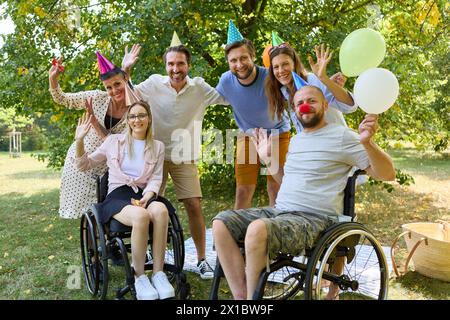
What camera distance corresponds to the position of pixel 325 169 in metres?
2.20

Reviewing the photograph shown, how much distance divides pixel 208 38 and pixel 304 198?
9.94 ft

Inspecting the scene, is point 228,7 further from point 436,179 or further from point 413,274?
point 436,179

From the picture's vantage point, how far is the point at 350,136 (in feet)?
7.14

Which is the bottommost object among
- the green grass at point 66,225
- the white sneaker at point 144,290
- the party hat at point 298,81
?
the green grass at point 66,225

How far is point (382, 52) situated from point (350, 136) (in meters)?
0.52

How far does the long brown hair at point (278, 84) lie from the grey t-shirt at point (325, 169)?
432 mm

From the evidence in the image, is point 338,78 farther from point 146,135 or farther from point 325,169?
point 146,135

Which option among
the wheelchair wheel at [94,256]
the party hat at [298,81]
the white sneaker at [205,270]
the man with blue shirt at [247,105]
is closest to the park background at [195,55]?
the wheelchair wheel at [94,256]

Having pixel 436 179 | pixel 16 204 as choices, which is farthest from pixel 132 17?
pixel 436 179

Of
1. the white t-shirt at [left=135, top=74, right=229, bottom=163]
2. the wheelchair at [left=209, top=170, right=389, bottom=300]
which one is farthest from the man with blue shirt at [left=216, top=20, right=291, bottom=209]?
the wheelchair at [left=209, top=170, right=389, bottom=300]

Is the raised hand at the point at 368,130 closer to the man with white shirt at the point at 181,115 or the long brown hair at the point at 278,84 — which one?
the long brown hair at the point at 278,84

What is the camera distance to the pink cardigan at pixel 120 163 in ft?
8.55

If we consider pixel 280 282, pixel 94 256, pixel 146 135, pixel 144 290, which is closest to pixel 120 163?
pixel 146 135

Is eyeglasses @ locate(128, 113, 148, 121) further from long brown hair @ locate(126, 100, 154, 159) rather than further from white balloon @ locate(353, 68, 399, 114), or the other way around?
white balloon @ locate(353, 68, 399, 114)
